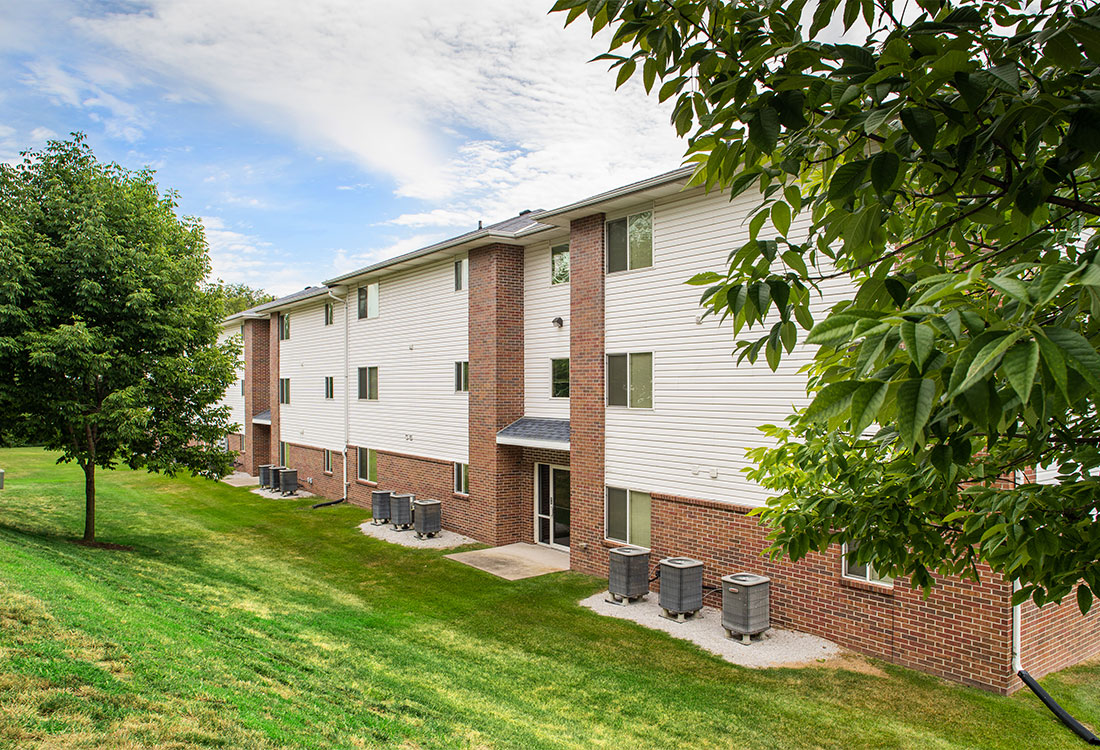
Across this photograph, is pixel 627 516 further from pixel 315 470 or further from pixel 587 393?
pixel 315 470

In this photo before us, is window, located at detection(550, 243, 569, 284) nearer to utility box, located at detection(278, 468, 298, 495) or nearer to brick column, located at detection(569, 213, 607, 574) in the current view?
brick column, located at detection(569, 213, 607, 574)

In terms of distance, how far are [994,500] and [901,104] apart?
1938 millimetres

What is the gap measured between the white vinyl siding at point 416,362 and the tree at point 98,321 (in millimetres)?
6356

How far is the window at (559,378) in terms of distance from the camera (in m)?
17.6

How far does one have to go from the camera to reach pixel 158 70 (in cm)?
1739

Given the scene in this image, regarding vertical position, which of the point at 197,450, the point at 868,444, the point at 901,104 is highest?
the point at 901,104

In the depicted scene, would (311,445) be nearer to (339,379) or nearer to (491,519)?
(339,379)

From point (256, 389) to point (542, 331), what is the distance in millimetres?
22484

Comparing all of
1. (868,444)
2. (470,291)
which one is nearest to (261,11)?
(470,291)

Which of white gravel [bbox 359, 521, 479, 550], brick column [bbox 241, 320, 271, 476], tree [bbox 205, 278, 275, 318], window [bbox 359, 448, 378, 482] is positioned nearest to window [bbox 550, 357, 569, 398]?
white gravel [bbox 359, 521, 479, 550]

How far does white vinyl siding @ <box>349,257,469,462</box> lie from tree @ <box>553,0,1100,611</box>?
17349 millimetres

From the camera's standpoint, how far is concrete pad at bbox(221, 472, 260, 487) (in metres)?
31.3

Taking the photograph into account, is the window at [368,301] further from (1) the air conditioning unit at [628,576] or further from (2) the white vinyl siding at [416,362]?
(1) the air conditioning unit at [628,576]

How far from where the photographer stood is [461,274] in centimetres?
2031
